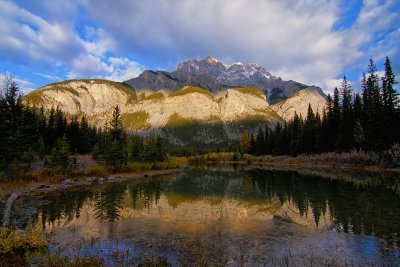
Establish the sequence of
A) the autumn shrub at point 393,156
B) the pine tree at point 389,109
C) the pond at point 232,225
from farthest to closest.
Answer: the pine tree at point 389,109 < the autumn shrub at point 393,156 < the pond at point 232,225

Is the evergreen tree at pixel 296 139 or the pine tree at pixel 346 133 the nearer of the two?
the pine tree at pixel 346 133

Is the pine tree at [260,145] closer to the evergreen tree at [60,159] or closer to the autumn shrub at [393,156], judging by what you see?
the autumn shrub at [393,156]

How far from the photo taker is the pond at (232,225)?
12.3m

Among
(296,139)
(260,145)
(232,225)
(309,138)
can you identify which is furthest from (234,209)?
(260,145)

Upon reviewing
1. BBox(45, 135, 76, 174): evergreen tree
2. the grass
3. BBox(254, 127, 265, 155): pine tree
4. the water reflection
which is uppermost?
BBox(254, 127, 265, 155): pine tree

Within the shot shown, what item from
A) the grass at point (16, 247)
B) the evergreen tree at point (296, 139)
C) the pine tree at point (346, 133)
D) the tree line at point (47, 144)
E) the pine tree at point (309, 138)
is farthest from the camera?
the evergreen tree at point (296, 139)

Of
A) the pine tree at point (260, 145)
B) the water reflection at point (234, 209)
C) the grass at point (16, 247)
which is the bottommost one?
the water reflection at point (234, 209)

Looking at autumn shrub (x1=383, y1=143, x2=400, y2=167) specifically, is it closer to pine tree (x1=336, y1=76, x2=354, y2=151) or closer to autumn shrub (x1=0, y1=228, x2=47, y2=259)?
pine tree (x1=336, y1=76, x2=354, y2=151)

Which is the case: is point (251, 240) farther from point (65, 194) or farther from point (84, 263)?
point (65, 194)

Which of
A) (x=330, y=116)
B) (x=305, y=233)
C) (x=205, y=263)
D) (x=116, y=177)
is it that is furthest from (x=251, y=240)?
(x=330, y=116)

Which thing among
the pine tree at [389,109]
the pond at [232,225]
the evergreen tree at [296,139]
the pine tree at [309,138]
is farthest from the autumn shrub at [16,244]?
the evergreen tree at [296,139]

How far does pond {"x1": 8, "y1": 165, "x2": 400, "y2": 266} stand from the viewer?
12273mm

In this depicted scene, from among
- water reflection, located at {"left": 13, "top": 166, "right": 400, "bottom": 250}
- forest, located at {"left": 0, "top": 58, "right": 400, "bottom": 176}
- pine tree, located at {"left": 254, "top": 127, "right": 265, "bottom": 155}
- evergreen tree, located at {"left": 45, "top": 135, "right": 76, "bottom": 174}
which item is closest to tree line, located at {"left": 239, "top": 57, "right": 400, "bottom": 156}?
forest, located at {"left": 0, "top": 58, "right": 400, "bottom": 176}

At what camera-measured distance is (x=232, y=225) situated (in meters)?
17.9
